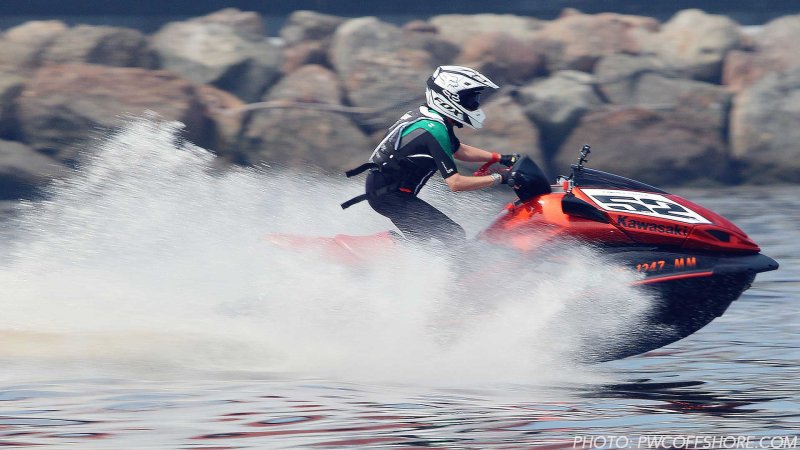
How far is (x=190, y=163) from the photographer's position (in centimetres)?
1127

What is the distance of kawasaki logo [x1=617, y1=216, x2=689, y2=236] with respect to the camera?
30.3 ft

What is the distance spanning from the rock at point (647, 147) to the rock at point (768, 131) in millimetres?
381

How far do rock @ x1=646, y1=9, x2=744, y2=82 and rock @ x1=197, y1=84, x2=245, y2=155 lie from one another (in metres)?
7.84

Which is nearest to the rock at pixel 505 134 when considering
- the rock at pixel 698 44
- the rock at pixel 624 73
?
the rock at pixel 624 73

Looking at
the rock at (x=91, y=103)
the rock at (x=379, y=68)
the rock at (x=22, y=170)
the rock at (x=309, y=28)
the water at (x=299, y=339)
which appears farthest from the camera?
the rock at (x=309, y=28)

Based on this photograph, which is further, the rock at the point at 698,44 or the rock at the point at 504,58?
the rock at the point at 698,44

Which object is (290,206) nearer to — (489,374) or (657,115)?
(489,374)

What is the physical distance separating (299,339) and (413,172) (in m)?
1.36

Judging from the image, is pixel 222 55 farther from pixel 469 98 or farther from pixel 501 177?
pixel 501 177

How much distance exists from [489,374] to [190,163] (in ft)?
11.2

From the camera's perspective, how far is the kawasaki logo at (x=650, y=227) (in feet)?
30.3

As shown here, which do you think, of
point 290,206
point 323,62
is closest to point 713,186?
point 323,62

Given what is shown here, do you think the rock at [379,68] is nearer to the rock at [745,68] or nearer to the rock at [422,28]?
the rock at [422,28]

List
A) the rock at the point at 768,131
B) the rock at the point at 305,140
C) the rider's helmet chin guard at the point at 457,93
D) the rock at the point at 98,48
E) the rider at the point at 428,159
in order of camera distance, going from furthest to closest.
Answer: the rock at the point at 98,48, the rock at the point at 768,131, the rock at the point at 305,140, the rider's helmet chin guard at the point at 457,93, the rider at the point at 428,159
